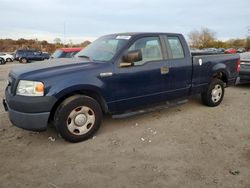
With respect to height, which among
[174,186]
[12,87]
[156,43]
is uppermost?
[156,43]

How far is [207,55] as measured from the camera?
6215 mm

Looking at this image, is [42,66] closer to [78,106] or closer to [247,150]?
[78,106]

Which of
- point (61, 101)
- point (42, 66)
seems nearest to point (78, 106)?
point (61, 101)

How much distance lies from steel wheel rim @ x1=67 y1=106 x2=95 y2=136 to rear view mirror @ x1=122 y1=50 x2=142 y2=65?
43.5 inches

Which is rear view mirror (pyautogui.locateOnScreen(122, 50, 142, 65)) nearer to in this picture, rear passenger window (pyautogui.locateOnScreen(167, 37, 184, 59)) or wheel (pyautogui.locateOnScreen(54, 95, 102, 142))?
wheel (pyautogui.locateOnScreen(54, 95, 102, 142))

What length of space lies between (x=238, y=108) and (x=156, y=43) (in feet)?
→ 9.44

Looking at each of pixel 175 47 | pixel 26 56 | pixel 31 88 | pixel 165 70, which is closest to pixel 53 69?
pixel 31 88

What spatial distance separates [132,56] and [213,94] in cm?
291

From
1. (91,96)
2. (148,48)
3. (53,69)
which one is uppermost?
(148,48)

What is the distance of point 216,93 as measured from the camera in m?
6.55

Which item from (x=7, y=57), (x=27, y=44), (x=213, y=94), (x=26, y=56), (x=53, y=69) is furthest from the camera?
(x=27, y=44)

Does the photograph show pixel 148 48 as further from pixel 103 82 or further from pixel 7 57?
pixel 7 57

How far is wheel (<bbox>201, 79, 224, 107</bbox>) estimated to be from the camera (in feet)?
20.9

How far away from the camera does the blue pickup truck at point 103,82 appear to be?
3996 mm
